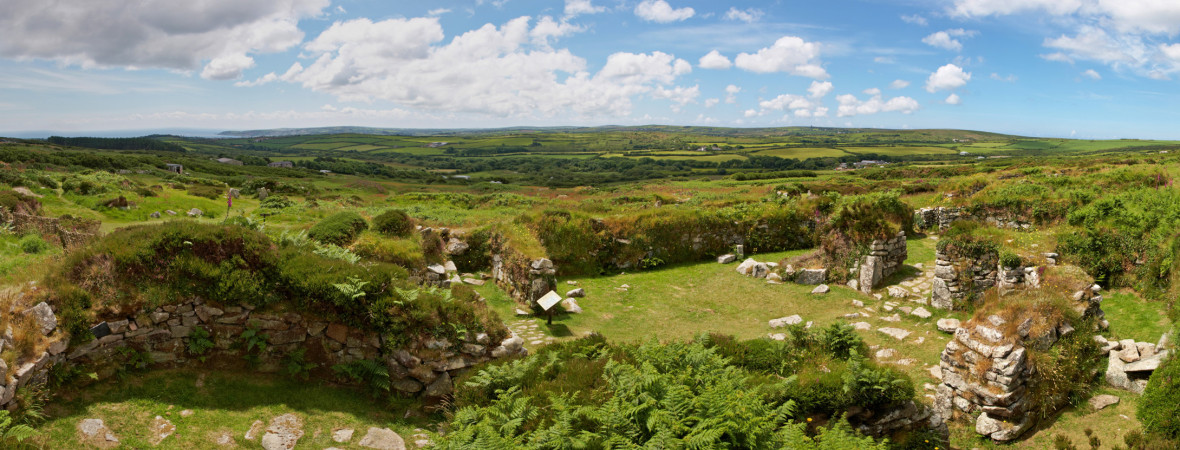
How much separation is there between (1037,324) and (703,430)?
863 cm

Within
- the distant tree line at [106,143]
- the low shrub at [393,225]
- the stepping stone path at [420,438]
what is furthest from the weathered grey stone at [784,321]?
the distant tree line at [106,143]

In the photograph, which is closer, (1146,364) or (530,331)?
(1146,364)

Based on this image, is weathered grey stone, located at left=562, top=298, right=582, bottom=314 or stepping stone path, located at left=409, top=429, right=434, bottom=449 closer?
stepping stone path, located at left=409, top=429, right=434, bottom=449

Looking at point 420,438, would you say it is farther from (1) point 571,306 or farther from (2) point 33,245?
(2) point 33,245

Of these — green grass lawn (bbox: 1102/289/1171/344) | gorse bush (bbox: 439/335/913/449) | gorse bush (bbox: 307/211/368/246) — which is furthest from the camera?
gorse bush (bbox: 307/211/368/246)

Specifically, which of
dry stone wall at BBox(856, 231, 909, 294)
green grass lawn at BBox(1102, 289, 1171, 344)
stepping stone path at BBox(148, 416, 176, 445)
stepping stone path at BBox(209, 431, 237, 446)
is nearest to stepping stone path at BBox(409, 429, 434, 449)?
stepping stone path at BBox(209, 431, 237, 446)

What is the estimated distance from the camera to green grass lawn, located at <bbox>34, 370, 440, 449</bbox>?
7.97m

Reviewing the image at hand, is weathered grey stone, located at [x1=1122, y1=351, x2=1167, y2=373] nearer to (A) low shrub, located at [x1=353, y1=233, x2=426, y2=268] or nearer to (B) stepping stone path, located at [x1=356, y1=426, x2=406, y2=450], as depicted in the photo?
(B) stepping stone path, located at [x1=356, y1=426, x2=406, y2=450]

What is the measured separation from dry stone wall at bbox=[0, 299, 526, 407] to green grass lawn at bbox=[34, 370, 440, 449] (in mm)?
363

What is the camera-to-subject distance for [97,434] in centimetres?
777

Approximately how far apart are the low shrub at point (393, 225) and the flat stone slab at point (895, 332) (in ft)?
50.7

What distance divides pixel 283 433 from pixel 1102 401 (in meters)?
14.3

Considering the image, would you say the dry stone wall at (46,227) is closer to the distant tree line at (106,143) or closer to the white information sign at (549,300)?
the white information sign at (549,300)

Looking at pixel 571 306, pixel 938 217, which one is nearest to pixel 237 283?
pixel 571 306
